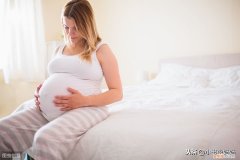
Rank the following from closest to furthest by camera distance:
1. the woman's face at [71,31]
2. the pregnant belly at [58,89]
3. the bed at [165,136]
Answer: the bed at [165,136] → the pregnant belly at [58,89] → the woman's face at [71,31]

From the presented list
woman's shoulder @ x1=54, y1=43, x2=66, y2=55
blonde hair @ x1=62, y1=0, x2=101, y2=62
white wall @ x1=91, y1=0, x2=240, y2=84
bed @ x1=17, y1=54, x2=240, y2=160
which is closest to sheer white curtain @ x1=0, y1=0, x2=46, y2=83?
white wall @ x1=91, y1=0, x2=240, y2=84

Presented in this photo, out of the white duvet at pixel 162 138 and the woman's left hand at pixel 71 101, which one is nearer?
the white duvet at pixel 162 138

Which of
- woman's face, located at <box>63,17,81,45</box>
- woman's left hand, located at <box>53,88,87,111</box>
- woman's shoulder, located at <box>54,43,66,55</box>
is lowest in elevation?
woman's left hand, located at <box>53,88,87,111</box>

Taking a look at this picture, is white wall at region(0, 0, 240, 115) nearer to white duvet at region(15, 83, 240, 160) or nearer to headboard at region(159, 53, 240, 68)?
headboard at region(159, 53, 240, 68)

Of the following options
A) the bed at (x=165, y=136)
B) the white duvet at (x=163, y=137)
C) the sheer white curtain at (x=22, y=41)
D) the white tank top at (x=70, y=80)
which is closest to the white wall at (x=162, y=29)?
the sheer white curtain at (x=22, y=41)

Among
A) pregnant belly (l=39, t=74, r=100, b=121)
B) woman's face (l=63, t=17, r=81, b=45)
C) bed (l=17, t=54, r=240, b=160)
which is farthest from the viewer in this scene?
woman's face (l=63, t=17, r=81, b=45)

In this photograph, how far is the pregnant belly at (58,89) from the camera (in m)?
1.14

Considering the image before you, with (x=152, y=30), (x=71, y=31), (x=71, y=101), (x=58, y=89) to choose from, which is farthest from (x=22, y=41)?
(x=71, y=101)

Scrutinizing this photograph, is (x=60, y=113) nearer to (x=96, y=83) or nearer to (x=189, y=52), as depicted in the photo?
(x=96, y=83)

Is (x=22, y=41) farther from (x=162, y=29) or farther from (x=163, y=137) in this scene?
(x=163, y=137)

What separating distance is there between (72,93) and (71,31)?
1.11ft

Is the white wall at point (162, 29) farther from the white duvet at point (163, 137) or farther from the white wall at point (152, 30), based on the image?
the white duvet at point (163, 137)

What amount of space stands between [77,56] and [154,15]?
84.3 inches

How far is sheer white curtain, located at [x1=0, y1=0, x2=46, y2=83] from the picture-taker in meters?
2.61
